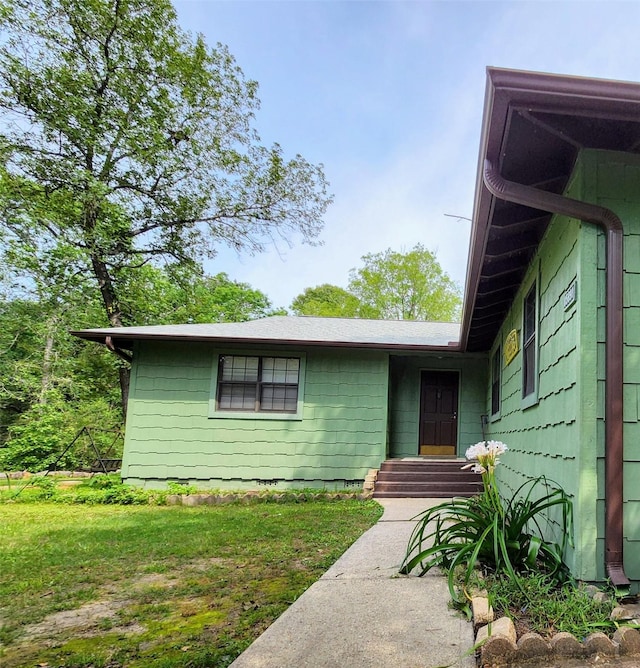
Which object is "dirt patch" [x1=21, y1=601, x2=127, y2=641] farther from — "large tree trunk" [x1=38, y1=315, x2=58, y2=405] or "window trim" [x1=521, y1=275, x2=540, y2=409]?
"large tree trunk" [x1=38, y1=315, x2=58, y2=405]

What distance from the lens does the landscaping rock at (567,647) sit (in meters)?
1.81

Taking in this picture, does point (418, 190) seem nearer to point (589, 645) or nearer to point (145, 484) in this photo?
point (145, 484)

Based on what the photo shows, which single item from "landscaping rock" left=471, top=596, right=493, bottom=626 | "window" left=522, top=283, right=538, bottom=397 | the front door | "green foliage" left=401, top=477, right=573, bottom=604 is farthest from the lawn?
the front door

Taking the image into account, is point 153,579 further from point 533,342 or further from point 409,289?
point 409,289

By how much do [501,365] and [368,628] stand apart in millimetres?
5275

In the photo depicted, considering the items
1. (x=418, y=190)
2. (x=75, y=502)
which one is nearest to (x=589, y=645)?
(x=75, y=502)

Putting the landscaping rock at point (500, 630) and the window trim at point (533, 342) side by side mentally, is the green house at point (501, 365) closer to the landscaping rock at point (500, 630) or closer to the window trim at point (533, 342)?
the window trim at point (533, 342)

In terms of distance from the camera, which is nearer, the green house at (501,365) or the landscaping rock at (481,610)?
the landscaping rock at (481,610)

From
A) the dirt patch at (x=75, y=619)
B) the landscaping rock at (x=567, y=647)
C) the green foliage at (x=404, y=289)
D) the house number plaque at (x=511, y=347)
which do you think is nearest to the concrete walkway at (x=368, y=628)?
the landscaping rock at (x=567, y=647)

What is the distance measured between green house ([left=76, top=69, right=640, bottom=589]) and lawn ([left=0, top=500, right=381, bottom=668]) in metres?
1.80

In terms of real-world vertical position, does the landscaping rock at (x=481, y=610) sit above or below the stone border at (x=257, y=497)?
above

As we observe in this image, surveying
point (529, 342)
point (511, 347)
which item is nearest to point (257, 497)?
point (511, 347)

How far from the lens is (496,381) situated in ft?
24.0

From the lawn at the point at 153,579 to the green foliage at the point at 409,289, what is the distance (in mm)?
20745
